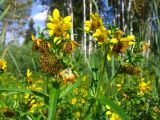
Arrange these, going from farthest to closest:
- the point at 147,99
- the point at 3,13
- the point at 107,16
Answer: the point at 147,99 < the point at 107,16 < the point at 3,13

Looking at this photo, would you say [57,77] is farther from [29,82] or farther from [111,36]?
[29,82]

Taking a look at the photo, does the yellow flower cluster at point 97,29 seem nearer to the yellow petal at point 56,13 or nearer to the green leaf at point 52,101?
the yellow petal at point 56,13

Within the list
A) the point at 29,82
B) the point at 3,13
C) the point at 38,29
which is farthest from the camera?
the point at 29,82

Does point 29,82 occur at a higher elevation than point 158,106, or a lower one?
higher

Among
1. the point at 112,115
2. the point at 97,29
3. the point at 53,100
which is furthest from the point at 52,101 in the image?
the point at 112,115

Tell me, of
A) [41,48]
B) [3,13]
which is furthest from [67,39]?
[3,13]

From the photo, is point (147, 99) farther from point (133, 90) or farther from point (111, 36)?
point (111, 36)

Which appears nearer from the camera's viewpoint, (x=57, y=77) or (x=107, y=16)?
(x=57, y=77)
